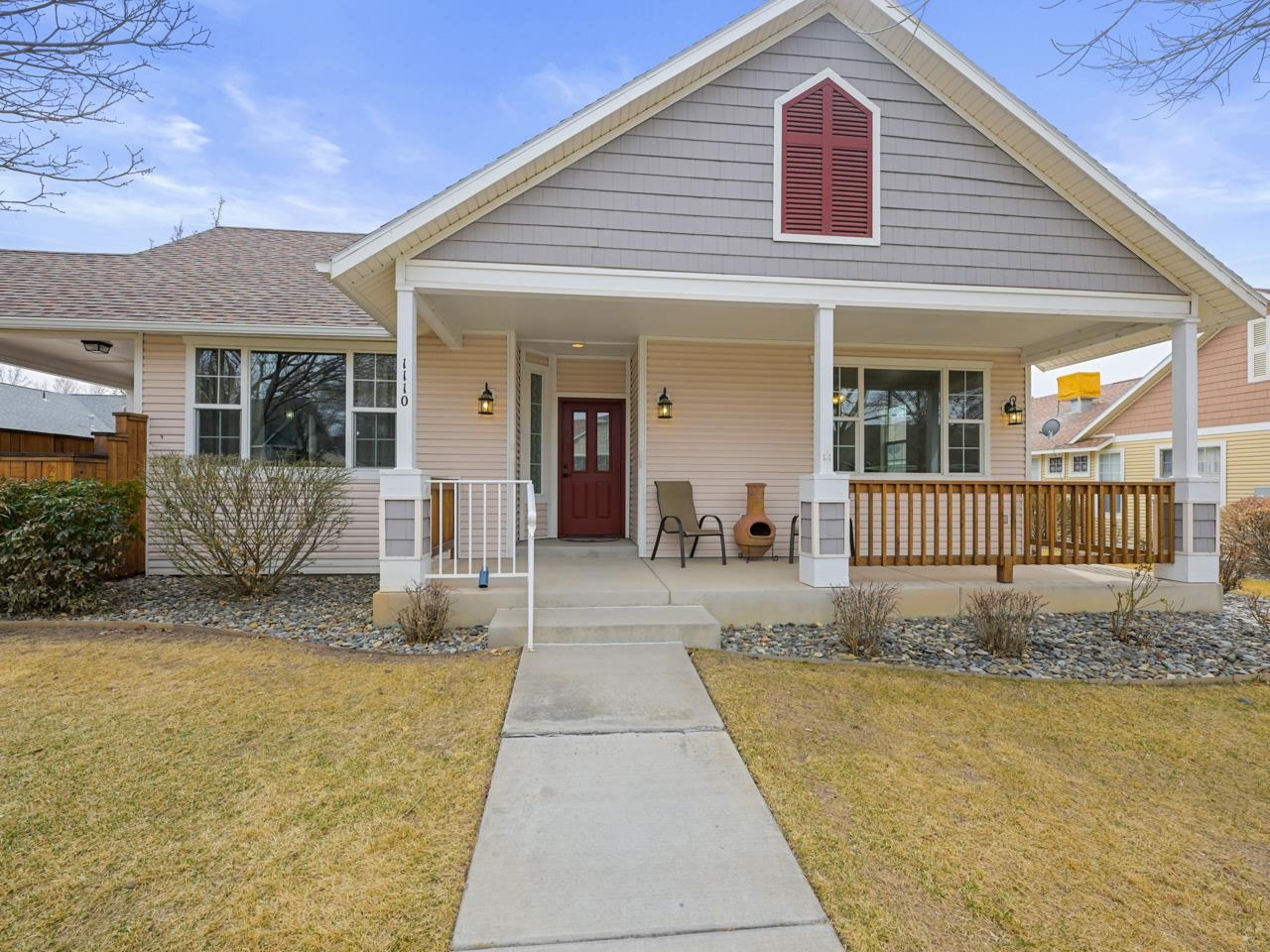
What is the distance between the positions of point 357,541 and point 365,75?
10009 millimetres

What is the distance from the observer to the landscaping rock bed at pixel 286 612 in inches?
187

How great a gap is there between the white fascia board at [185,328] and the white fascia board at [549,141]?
227cm

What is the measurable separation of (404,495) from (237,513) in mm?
1836

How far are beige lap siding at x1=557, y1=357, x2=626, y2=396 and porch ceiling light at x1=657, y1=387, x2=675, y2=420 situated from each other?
1171 mm

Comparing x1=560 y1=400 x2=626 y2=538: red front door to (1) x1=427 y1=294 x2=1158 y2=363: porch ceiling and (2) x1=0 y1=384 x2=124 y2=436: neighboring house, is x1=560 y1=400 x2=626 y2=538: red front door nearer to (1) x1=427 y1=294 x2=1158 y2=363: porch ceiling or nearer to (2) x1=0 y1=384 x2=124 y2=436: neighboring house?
(1) x1=427 y1=294 x2=1158 y2=363: porch ceiling

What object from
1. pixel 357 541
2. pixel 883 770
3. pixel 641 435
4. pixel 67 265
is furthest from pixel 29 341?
pixel 883 770

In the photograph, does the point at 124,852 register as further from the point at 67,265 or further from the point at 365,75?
the point at 365,75

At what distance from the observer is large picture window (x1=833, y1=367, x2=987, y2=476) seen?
780 cm

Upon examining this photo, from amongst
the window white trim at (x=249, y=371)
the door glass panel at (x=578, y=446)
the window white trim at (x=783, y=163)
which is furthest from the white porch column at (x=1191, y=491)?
the window white trim at (x=249, y=371)

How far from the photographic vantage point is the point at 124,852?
2160 mm

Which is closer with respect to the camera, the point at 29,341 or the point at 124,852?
the point at 124,852

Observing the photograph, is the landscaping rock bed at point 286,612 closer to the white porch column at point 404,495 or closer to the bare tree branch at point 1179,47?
the white porch column at point 404,495

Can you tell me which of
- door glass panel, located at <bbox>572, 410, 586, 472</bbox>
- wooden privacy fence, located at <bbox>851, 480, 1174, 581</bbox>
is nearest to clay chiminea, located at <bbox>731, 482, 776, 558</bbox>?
wooden privacy fence, located at <bbox>851, 480, 1174, 581</bbox>

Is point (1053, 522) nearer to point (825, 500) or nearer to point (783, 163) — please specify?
point (825, 500)
